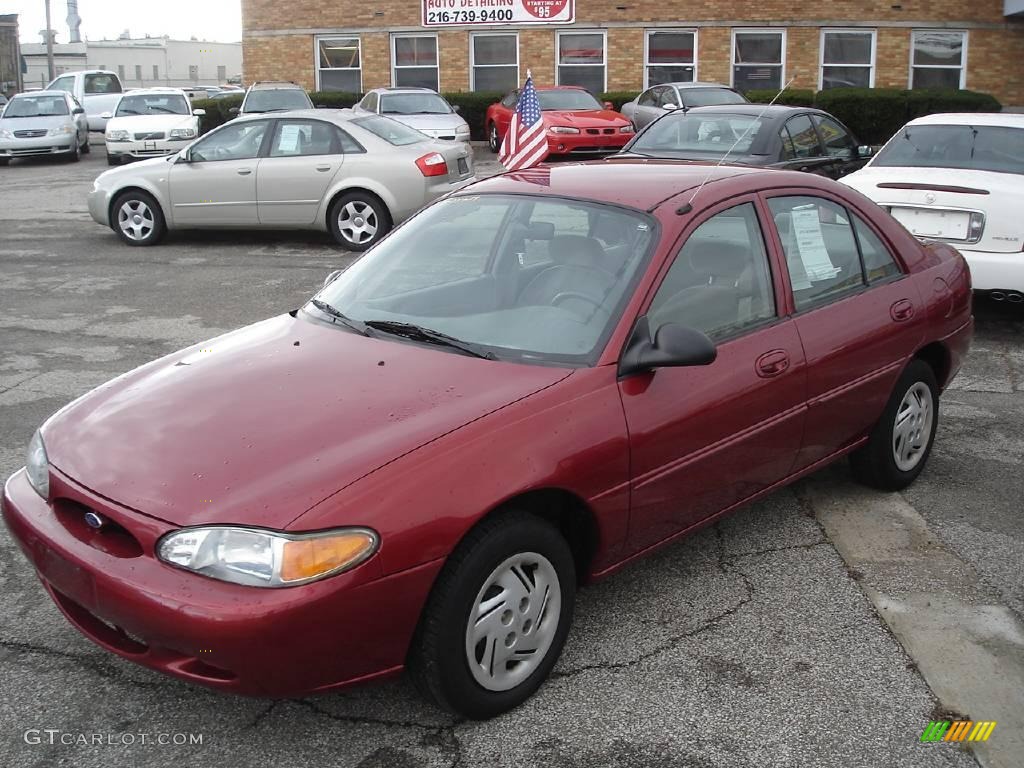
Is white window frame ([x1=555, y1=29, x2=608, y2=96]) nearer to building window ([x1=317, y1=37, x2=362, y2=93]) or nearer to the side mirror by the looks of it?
building window ([x1=317, y1=37, x2=362, y2=93])

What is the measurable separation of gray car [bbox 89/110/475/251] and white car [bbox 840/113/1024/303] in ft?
16.3

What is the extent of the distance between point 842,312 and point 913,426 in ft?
2.94

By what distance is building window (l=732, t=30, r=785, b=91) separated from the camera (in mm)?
27484

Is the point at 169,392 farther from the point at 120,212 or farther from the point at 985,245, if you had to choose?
the point at 120,212

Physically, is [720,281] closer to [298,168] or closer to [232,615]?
[232,615]

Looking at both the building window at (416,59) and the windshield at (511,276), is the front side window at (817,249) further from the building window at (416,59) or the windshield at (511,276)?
the building window at (416,59)

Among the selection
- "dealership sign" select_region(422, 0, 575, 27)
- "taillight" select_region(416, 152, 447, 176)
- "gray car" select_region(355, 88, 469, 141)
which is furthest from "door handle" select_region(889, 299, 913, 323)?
"dealership sign" select_region(422, 0, 575, 27)

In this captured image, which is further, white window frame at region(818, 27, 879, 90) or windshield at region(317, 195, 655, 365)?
white window frame at region(818, 27, 879, 90)

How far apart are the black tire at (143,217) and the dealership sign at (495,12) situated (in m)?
17.5

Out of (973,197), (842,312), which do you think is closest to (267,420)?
(842,312)

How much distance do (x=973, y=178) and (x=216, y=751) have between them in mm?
6767

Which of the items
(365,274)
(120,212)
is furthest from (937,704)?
(120,212)

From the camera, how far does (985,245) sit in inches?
301

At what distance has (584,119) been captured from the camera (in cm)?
1903
